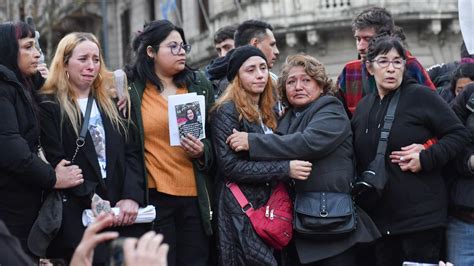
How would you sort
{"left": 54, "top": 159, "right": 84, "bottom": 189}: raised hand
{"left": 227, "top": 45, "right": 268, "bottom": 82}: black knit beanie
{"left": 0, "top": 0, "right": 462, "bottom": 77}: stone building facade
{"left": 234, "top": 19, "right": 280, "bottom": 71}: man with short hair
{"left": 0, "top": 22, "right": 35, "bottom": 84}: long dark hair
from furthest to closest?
{"left": 0, "top": 0, "right": 462, "bottom": 77}: stone building facade → {"left": 234, "top": 19, "right": 280, "bottom": 71}: man with short hair → {"left": 227, "top": 45, "right": 268, "bottom": 82}: black knit beanie → {"left": 0, "top": 22, "right": 35, "bottom": 84}: long dark hair → {"left": 54, "top": 159, "right": 84, "bottom": 189}: raised hand

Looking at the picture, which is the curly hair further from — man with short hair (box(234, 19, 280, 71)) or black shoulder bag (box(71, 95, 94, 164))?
black shoulder bag (box(71, 95, 94, 164))

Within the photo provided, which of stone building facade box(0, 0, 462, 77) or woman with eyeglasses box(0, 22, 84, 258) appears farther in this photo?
stone building facade box(0, 0, 462, 77)

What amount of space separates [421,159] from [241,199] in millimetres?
1352

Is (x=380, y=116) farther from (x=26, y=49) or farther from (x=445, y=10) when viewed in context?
(x=445, y=10)

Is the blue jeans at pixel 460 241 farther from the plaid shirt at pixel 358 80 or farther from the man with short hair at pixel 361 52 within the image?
the man with short hair at pixel 361 52

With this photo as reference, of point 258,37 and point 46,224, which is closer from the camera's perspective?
point 46,224

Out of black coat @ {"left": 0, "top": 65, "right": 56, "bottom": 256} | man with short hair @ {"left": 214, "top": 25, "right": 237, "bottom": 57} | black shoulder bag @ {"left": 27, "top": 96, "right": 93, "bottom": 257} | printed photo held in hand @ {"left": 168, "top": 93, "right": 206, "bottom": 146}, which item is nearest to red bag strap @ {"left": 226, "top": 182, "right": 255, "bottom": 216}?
printed photo held in hand @ {"left": 168, "top": 93, "right": 206, "bottom": 146}

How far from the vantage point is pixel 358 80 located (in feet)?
25.8

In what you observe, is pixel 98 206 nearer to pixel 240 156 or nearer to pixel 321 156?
pixel 240 156

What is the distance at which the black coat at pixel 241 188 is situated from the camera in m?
6.83

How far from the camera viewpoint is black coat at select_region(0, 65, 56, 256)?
6.23 meters

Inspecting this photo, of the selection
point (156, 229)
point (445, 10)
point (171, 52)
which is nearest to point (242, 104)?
point (171, 52)

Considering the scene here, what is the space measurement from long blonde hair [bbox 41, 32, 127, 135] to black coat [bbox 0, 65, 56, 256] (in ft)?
0.92

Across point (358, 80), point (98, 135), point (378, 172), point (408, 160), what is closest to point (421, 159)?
point (408, 160)
